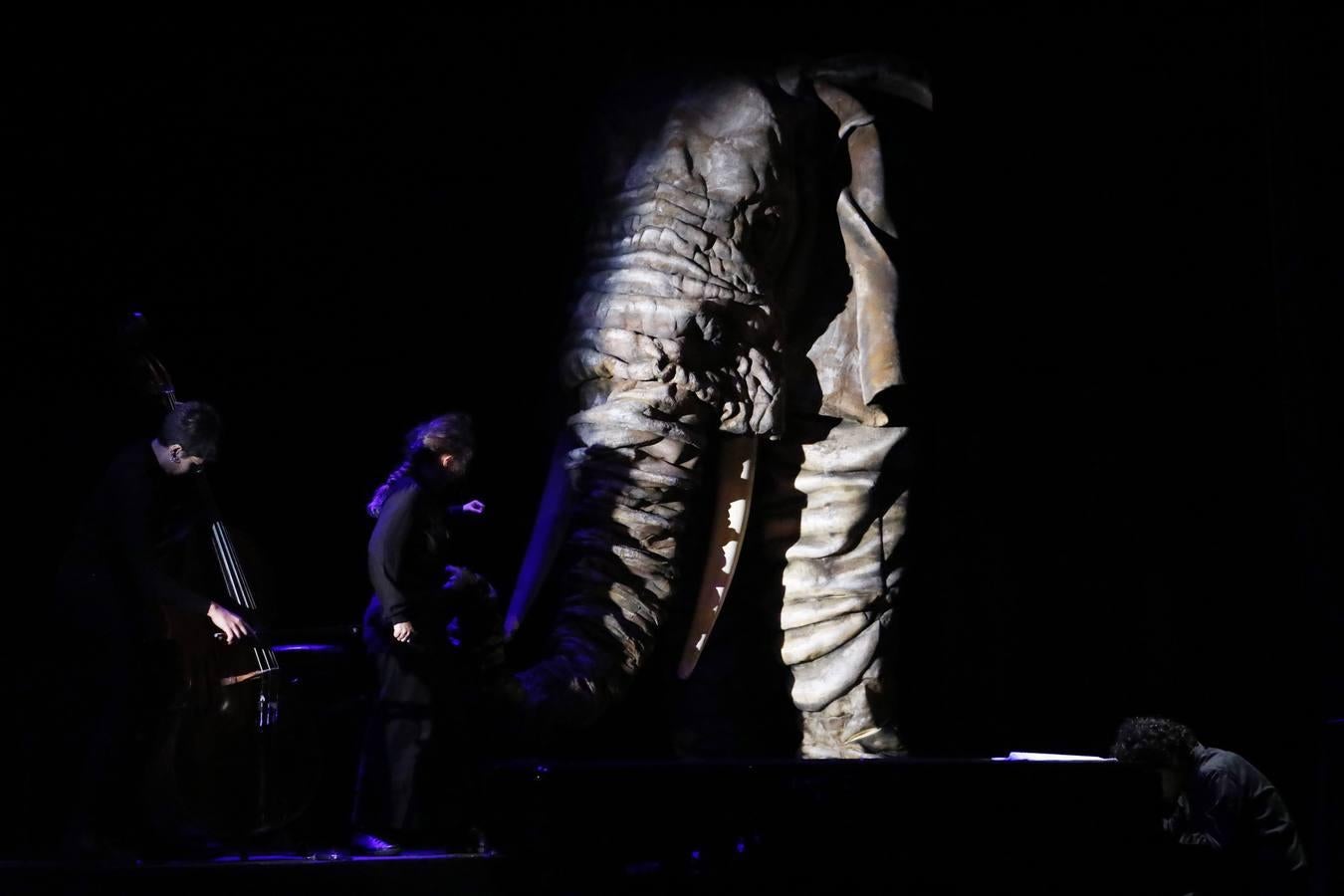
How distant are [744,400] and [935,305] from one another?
874mm

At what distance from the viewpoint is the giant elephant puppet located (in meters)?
4.72

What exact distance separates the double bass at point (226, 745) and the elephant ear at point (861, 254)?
2007mm

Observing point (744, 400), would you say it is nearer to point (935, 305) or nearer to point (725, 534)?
point (725, 534)

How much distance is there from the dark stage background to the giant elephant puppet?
185mm

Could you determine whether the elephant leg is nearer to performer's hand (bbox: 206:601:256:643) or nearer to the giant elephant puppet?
the giant elephant puppet

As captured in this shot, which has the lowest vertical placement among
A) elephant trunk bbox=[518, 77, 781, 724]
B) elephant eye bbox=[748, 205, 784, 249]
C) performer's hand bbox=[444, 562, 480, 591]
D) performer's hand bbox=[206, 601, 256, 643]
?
performer's hand bbox=[206, 601, 256, 643]

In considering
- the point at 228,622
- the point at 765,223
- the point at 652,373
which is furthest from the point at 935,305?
the point at 228,622

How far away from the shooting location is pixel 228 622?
3803mm

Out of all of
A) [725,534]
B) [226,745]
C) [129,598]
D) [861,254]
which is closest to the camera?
[226,745]

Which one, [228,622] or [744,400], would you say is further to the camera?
[744,400]

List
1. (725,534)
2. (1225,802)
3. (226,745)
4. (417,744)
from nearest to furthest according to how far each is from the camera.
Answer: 1. (226,745)
2. (417,744)
3. (1225,802)
4. (725,534)

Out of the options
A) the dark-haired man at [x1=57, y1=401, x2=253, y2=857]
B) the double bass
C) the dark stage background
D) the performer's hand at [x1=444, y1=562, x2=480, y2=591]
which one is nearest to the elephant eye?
the dark stage background

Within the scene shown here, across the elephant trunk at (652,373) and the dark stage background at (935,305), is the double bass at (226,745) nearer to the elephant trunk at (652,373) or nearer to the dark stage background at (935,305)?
the dark stage background at (935,305)

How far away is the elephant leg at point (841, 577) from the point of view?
521 centimetres
